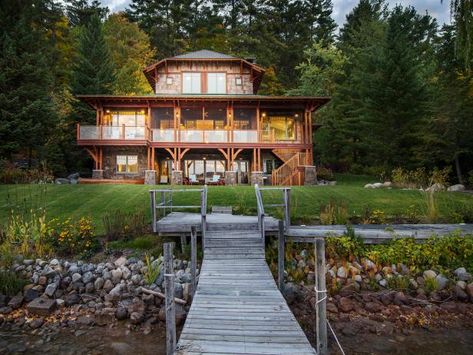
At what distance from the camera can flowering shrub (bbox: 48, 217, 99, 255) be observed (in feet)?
28.7

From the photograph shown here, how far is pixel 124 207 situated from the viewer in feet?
38.9

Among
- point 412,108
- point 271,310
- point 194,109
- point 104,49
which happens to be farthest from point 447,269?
point 104,49

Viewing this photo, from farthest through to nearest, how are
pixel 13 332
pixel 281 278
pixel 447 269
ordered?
pixel 447 269
pixel 281 278
pixel 13 332

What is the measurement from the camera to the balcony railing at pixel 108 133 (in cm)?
2094

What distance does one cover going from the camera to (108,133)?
21.1 m

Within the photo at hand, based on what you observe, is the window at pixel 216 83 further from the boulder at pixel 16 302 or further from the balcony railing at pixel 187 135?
the boulder at pixel 16 302

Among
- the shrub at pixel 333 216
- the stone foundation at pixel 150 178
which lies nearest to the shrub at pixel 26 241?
the shrub at pixel 333 216

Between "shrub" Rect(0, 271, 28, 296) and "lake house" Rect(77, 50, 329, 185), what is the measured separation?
13.3 meters

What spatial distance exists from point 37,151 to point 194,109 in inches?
437

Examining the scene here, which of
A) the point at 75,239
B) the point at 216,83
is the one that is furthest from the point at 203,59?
the point at 75,239

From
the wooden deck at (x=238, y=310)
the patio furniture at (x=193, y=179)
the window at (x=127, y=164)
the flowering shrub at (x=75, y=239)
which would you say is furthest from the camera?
the window at (x=127, y=164)

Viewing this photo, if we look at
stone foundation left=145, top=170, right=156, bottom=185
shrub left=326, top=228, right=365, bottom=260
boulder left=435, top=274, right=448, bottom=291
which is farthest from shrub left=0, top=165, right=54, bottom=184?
boulder left=435, top=274, right=448, bottom=291

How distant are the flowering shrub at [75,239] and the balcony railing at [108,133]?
12.6m

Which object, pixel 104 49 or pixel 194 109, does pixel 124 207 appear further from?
pixel 104 49
